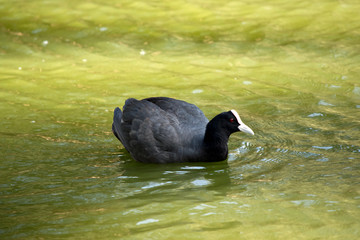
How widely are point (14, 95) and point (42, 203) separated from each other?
4.53m

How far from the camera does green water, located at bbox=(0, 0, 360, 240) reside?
4875mm

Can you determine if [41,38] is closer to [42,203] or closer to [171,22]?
[171,22]

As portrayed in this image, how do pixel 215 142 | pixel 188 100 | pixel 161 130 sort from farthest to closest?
pixel 188 100 → pixel 161 130 → pixel 215 142

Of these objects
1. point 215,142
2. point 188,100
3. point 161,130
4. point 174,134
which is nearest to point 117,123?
point 161,130

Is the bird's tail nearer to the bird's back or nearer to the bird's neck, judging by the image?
the bird's back

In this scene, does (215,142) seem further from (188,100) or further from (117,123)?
(188,100)

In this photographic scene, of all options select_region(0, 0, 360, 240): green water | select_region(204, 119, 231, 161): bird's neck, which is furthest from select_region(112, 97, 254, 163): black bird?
select_region(0, 0, 360, 240): green water

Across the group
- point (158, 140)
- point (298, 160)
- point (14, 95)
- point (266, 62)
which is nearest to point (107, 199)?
point (158, 140)

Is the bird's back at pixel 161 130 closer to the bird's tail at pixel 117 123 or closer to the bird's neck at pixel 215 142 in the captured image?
the bird's tail at pixel 117 123

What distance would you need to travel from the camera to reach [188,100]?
29.8 ft

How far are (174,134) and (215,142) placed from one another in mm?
499

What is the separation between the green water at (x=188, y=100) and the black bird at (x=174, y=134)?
0.16m

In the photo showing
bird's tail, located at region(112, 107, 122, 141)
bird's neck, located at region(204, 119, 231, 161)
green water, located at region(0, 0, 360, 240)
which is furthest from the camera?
bird's tail, located at region(112, 107, 122, 141)

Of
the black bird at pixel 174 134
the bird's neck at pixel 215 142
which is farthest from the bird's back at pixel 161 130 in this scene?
the bird's neck at pixel 215 142
